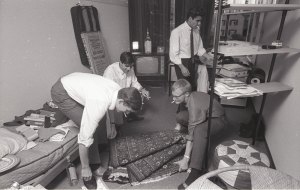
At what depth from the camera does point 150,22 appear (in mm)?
3873

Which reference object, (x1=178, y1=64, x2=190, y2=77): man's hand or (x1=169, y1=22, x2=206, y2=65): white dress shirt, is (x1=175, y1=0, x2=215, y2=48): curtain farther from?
(x1=178, y1=64, x2=190, y2=77): man's hand

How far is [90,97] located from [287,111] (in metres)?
1.64

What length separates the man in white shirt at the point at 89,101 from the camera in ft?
4.49

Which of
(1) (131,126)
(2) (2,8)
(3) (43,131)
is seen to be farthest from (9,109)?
(1) (131,126)

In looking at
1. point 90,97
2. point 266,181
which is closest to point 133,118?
point 90,97

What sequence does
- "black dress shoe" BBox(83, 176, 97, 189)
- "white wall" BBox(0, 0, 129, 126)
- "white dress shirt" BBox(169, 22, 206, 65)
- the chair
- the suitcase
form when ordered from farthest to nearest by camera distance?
the suitcase → "white dress shirt" BBox(169, 22, 206, 65) → "white wall" BBox(0, 0, 129, 126) → "black dress shoe" BBox(83, 176, 97, 189) → the chair

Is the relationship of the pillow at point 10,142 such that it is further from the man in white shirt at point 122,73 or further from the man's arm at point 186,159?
the man's arm at point 186,159

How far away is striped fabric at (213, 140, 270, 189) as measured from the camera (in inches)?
55.2

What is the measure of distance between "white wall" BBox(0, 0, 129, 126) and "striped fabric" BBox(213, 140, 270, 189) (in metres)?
1.98

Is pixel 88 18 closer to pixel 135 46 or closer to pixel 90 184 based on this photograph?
pixel 135 46

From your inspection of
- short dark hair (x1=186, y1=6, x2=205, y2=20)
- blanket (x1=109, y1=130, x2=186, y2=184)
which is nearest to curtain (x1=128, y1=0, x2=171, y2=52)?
short dark hair (x1=186, y1=6, x2=205, y2=20)

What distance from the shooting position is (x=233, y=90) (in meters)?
1.57

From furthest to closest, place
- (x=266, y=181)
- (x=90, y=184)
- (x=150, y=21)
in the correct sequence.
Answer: (x=150, y=21), (x=90, y=184), (x=266, y=181)

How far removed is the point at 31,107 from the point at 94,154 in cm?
96
